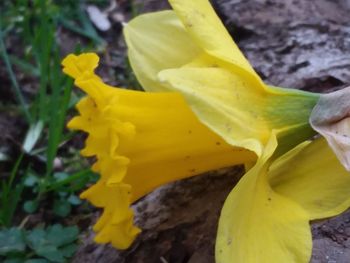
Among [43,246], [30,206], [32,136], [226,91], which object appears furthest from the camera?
[32,136]

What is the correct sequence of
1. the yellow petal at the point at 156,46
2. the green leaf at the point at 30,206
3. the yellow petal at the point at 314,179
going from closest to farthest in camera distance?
the yellow petal at the point at 314,179
the yellow petal at the point at 156,46
the green leaf at the point at 30,206

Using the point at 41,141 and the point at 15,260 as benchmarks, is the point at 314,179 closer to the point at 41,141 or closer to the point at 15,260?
the point at 15,260

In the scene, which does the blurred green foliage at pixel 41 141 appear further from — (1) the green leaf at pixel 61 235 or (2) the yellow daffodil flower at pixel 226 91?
(2) the yellow daffodil flower at pixel 226 91

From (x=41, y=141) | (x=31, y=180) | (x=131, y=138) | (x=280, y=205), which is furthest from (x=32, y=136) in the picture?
(x=280, y=205)

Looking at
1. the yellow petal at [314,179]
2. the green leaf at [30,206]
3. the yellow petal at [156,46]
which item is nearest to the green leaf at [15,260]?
the green leaf at [30,206]

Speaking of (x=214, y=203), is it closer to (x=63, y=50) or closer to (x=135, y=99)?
(x=135, y=99)

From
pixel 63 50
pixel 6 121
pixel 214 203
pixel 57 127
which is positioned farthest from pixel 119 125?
pixel 63 50
